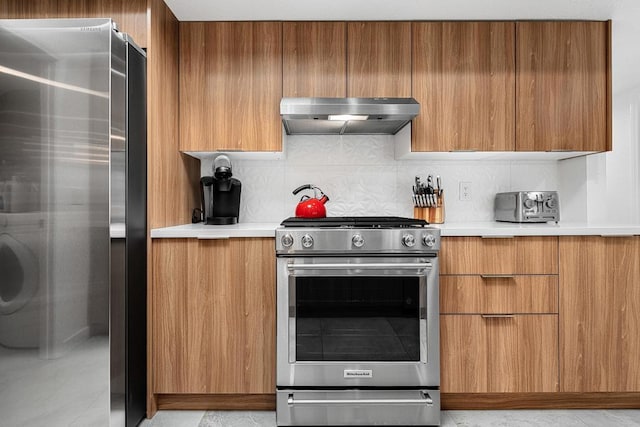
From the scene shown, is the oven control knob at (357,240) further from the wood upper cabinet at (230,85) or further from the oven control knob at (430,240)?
the wood upper cabinet at (230,85)

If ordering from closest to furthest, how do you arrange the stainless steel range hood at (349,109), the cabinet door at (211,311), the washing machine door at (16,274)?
1. the washing machine door at (16,274)
2. the cabinet door at (211,311)
3. the stainless steel range hood at (349,109)

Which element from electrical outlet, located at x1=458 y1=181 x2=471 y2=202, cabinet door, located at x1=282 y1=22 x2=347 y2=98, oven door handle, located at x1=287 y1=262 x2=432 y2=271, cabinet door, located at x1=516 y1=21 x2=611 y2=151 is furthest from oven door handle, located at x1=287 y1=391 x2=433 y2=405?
cabinet door, located at x1=282 y1=22 x2=347 y2=98

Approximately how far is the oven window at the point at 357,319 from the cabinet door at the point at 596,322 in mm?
803

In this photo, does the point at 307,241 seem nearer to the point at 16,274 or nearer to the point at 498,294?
the point at 498,294

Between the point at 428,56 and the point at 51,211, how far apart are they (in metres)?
2.08

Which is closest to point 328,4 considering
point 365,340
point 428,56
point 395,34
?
point 395,34

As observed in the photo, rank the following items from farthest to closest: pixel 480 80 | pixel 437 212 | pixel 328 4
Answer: pixel 437 212 → pixel 480 80 → pixel 328 4

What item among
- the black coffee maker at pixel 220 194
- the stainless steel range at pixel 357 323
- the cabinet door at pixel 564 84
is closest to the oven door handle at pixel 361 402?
the stainless steel range at pixel 357 323

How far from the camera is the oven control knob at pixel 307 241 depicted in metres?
2.01

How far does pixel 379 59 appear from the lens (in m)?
2.49

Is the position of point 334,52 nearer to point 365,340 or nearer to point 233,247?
point 233,247

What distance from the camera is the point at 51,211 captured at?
1653 millimetres

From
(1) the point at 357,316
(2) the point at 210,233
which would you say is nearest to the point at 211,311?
(2) the point at 210,233

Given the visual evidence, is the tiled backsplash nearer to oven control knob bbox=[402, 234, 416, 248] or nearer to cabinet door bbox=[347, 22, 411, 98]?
cabinet door bbox=[347, 22, 411, 98]
